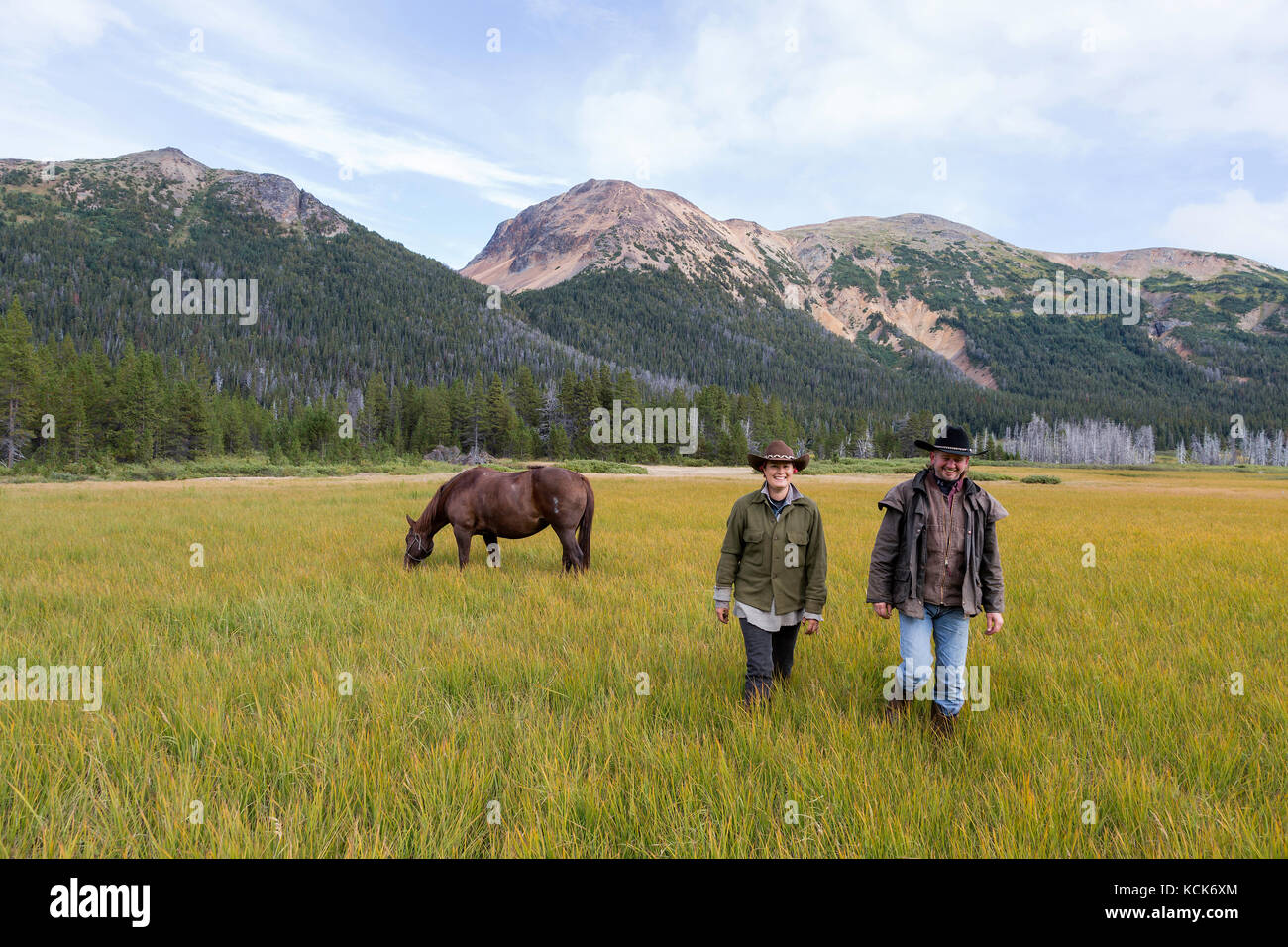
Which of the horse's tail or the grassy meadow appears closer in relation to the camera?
the grassy meadow

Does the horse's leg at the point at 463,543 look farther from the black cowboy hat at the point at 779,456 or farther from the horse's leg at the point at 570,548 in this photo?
the black cowboy hat at the point at 779,456

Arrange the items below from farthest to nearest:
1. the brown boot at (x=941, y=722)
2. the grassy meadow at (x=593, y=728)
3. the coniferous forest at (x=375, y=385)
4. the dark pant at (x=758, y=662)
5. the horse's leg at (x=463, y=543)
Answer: the coniferous forest at (x=375, y=385)
the horse's leg at (x=463, y=543)
the dark pant at (x=758, y=662)
the brown boot at (x=941, y=722)
the grassy meadow at (x=593, y=728)

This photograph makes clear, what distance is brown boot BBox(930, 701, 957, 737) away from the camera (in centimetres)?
380

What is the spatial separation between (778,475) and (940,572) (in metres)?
1.31

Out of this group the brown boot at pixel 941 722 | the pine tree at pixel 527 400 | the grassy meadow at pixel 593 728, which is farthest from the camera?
the pine tree at pixel 527 400

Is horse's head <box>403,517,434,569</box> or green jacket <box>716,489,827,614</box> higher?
green jacket <box>716,489,827,614</box>

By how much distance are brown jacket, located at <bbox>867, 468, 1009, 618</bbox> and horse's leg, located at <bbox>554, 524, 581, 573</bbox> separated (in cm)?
571

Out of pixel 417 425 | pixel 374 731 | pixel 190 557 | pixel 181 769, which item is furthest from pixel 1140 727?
pixel 417 425

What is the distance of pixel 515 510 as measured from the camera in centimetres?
919

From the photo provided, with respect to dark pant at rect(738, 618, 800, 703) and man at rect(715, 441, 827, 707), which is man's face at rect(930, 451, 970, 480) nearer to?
man at rect(715, 441, 827, 707)

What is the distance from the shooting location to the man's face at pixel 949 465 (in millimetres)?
4031

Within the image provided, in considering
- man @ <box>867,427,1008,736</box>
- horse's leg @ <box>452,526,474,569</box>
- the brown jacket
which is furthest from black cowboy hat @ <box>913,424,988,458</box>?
horse's leg @ <box>452,526,474,569</box>

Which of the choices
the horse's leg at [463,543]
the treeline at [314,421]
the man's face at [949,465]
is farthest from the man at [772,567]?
the treeline at [314,421]

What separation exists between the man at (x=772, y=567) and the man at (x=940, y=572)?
0.48 meters
